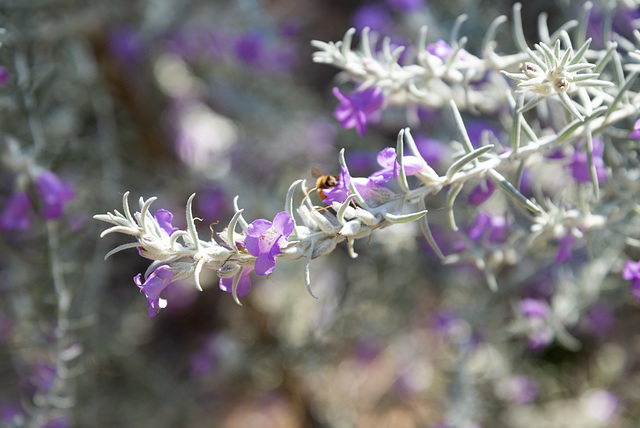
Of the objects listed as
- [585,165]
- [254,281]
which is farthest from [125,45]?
[585,165]

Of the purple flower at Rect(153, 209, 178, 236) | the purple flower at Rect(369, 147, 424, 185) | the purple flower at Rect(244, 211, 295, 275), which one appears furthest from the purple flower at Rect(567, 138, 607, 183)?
the purple flower at Rect(153, 209, 178, 236)

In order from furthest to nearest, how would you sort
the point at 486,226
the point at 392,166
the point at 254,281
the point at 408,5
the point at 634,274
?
the point at 254,281, the point at 408,5, the point at 486,226, the point at 634,274, the point at 392,166

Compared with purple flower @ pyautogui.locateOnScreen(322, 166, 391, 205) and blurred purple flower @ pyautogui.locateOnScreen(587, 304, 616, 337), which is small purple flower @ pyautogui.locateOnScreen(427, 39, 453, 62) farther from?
blurred purple flower @ pyautogui.locateOnScreen(587, 304, 616, 337)

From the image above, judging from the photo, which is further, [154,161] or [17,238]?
[154,161]

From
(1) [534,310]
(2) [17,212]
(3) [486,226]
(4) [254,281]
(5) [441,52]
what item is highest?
(5) [441,52]

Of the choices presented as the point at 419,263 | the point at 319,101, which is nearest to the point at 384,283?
the point at 419,263

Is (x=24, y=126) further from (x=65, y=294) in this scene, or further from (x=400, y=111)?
(x=400, y=111)

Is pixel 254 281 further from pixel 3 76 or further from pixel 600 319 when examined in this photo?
pixel 600 319
